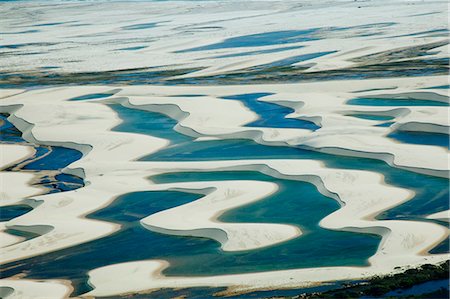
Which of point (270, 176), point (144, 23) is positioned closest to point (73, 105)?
point (270, 176)

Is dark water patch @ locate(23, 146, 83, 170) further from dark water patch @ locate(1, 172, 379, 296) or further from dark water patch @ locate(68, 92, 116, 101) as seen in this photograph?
dark water patch @ locate(68, 92, 116, 101)

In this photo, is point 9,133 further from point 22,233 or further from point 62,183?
point 22,233

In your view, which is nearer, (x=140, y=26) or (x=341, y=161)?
(x=341, y=161)

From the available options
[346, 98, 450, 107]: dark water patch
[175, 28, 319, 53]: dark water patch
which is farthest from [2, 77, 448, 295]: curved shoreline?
[175, 28, 319, 53]: dark water patch

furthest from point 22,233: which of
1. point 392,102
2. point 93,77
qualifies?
point 93,77

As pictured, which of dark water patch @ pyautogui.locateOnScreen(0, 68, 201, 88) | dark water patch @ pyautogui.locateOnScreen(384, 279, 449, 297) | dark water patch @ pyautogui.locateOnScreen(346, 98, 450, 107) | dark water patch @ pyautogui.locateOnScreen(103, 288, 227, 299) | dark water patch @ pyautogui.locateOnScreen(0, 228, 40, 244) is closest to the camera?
dark water patch @ pyautogui.locateOnScreen(384, 279, 449, 297)

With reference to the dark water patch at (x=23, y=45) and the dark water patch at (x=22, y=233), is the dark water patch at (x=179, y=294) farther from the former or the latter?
the dark water patch at (x=23, y=45)
